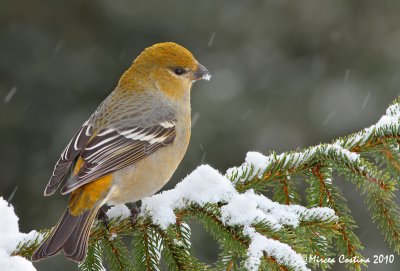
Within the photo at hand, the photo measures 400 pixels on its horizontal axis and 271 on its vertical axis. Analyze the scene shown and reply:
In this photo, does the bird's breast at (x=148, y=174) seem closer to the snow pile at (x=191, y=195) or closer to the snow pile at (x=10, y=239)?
the snow pile at (x=191, y=195)

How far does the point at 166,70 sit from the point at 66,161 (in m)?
1.25

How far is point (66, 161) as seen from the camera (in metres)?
3.96

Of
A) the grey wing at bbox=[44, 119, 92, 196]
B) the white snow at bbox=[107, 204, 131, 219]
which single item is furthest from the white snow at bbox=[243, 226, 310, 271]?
the grey wing at bbox=[44, 119, 92, 196]

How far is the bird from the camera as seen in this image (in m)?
3.55

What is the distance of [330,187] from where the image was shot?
11.8 ft

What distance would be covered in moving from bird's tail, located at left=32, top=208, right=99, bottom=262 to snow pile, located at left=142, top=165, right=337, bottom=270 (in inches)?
13.3

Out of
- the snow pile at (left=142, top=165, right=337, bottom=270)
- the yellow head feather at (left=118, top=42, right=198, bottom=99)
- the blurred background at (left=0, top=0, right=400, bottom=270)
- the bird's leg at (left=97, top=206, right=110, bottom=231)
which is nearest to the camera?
the snow pile at (left=142, top=165, right=337, bottom=270)

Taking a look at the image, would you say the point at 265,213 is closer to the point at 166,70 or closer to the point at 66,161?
the point at 66,161

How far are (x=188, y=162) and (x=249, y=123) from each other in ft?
3.10

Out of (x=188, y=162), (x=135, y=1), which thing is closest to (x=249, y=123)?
(x=188, y=162)

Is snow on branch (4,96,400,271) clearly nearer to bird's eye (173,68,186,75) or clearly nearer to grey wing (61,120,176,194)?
grey wing (61,120,176,194)

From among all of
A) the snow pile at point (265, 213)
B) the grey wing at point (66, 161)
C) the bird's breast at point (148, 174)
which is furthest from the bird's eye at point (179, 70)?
the snow pile at point (265, 213)

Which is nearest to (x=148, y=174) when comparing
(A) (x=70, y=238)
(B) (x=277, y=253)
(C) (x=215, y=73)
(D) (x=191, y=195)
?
(D) (x=191, y=195)

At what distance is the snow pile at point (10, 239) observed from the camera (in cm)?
278
